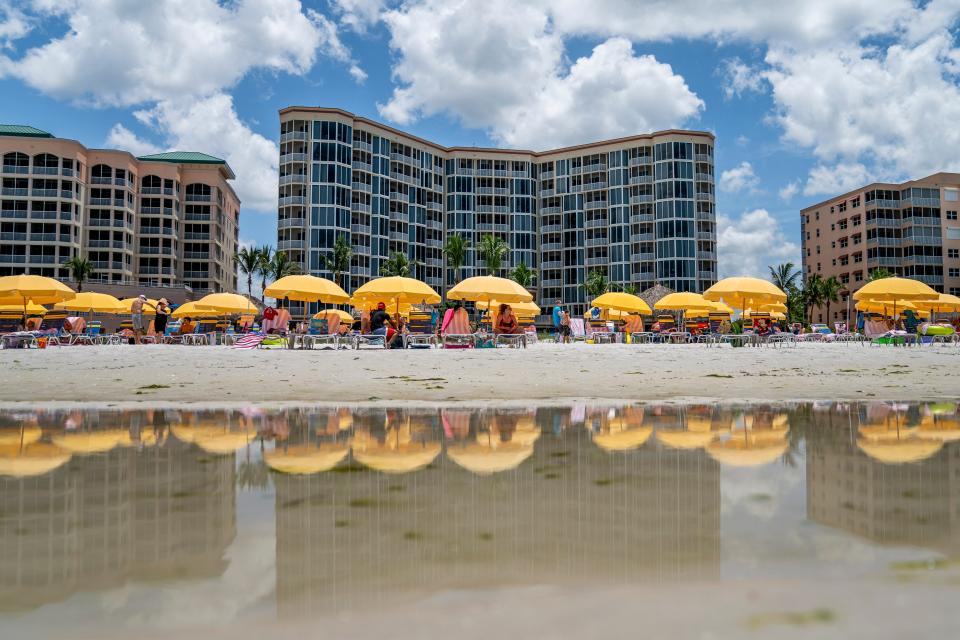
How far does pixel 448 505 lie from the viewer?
312 cm

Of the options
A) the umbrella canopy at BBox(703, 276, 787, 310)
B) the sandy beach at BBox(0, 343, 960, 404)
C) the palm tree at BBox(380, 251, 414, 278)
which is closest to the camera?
the sandy beach at BBox(0, 343, 960, 404)

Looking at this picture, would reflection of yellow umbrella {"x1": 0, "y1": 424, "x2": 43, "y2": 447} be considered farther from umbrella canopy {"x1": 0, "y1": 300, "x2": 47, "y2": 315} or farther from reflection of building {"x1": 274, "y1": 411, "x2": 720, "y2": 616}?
umbrella canopy {"x1": 0, "y1": 300, "x2": 47, "y2": 315}

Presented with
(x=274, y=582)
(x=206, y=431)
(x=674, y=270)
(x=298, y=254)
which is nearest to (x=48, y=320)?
(x=206, y=431)

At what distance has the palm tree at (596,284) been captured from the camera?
74.9m

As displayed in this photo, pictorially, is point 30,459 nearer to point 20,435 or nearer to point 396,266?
point 20,435

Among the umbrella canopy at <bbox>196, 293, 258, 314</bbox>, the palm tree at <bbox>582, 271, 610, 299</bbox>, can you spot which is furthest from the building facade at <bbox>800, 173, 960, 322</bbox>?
the umbrella canopy at <bbox>196, 293, 258, 314</bbox>

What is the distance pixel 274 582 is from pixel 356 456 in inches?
92.0

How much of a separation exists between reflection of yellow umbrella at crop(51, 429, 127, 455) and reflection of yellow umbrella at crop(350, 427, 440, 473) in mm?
1858

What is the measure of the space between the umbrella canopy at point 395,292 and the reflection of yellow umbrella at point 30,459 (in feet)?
51.4

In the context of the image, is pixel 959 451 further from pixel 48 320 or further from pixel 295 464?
pixel 48 320

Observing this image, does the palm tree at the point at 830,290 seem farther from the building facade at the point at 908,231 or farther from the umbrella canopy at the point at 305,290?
the umbrella canopy at the point at 305,290

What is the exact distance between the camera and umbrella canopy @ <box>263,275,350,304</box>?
68.5 feet

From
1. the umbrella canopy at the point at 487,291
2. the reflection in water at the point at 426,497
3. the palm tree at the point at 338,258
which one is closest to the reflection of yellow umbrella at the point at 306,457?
the reflection in water at the point at 426,497

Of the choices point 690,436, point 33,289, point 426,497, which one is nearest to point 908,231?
point 33,289
